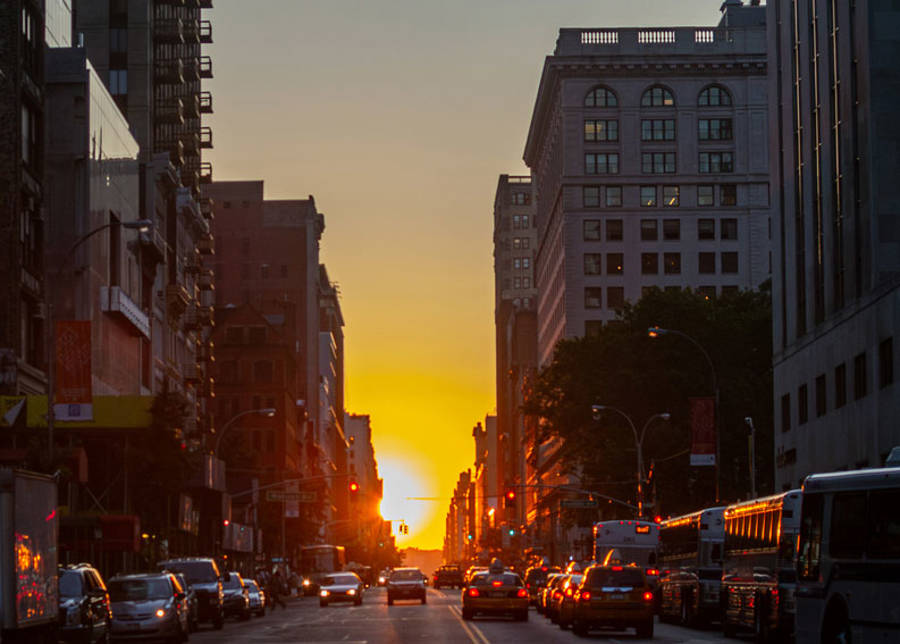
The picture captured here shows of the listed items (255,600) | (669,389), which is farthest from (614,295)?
(255,600)

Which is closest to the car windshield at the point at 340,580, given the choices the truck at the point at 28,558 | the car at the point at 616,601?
the car at the point at 616,601

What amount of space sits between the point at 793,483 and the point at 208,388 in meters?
63.3

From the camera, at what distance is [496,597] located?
5200cm

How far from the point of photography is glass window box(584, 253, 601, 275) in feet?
474

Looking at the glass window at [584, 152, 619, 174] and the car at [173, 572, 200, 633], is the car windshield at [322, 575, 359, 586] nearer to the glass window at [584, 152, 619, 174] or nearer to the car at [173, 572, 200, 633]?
the car at [173, 572, 200, 633]

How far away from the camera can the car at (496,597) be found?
5197 cm

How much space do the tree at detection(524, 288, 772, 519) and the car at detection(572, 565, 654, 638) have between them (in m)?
36.5

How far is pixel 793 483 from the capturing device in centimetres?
6806

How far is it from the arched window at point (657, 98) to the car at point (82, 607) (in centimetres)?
11953

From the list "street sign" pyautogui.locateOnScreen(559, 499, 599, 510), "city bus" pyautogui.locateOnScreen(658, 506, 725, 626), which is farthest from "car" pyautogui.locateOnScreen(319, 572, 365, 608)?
→ "city bus" pyautogui.locateOnScreen(658, 506, 725, 626)

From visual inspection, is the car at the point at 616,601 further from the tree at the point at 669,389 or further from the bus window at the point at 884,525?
the tree at the point at 669,389

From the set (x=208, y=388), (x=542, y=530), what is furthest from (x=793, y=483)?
(x=542, y=530)

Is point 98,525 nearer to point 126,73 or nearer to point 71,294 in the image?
point 71,294

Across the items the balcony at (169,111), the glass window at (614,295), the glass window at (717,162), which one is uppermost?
the glass window at (717,162)
